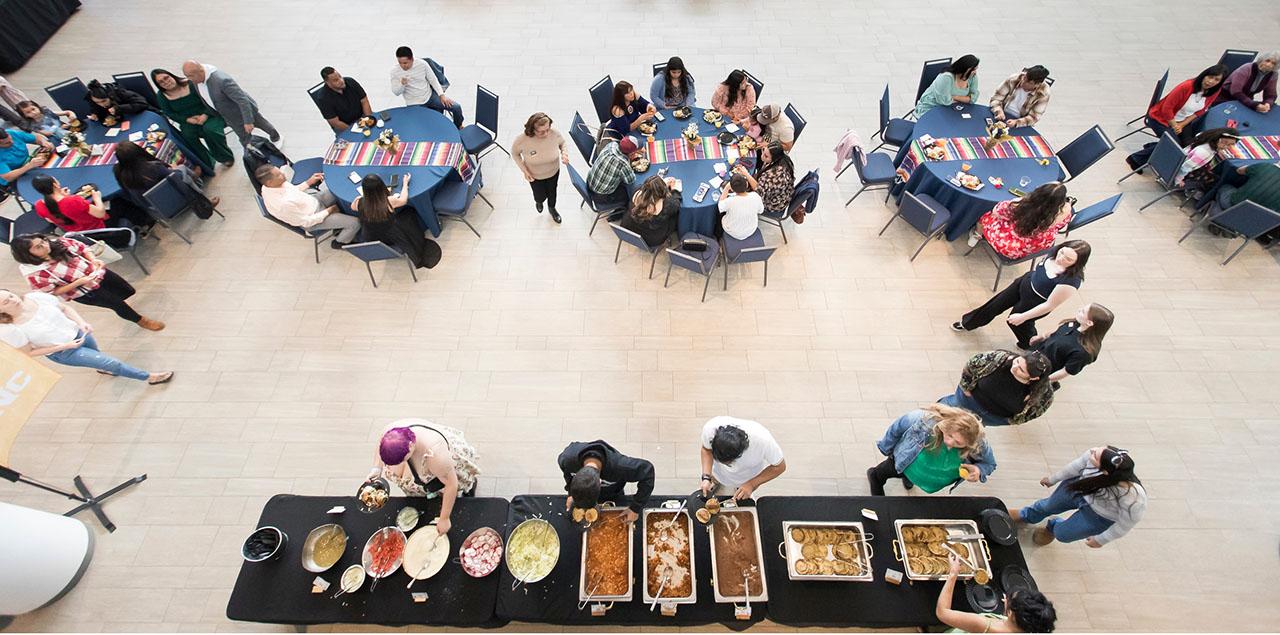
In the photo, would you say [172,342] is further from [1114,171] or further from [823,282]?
[1114,171]

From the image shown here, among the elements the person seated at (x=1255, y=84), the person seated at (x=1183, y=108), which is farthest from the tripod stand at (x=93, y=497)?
the person seated at (x=1255, y=84)

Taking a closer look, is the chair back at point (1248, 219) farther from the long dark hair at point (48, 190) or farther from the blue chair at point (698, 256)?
the long dark hair at point (48, 190)

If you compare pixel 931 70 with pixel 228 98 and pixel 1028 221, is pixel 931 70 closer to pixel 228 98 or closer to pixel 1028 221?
pixel 1028 221

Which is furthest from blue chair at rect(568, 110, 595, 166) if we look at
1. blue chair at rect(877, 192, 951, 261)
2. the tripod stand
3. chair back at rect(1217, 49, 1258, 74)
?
chair back at rect(1217, 49, 1258, 74)

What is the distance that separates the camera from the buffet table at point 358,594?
391 centimetres

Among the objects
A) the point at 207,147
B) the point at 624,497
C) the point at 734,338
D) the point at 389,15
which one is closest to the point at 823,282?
the point at 734,338

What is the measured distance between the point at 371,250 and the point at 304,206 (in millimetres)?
1058

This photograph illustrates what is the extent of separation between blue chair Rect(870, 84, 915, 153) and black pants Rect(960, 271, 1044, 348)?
259 centimetres

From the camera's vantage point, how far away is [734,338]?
6449mm

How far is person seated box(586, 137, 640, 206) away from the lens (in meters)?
6.38

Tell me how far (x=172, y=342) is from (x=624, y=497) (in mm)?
5668

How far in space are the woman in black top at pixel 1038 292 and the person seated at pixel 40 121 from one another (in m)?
11.1

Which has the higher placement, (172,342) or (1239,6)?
(1239,6)

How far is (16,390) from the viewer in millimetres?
4145
